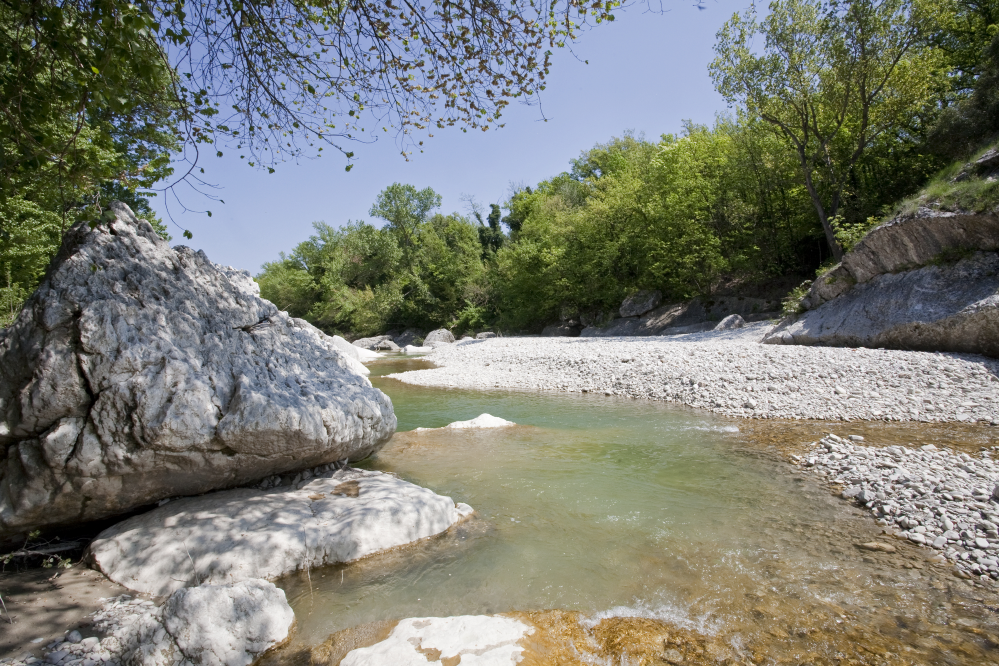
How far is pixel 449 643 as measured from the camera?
3381 mm

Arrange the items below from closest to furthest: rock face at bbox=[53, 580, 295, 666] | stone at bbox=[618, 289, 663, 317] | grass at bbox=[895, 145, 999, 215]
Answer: rock face at bbox=[53, 580, 295, 666]
grass at bbox=[895, 145, 999, 215]
stone at bbox=[618, 289, 663, 317]

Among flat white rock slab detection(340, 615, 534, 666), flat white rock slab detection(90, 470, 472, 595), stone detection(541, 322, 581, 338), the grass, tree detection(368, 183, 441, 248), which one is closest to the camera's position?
flat white rock slab detection(340, 615, 534, 666)

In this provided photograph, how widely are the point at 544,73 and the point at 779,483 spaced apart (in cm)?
598

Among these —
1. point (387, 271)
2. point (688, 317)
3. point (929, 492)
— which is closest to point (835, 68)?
point (688, 317)

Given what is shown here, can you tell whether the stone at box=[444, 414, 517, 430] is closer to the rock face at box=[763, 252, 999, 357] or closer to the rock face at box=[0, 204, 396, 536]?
the rock face at box=[0, 204, 396, 536]

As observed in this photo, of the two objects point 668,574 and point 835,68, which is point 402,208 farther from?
point 668,574

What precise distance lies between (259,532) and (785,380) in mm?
11164

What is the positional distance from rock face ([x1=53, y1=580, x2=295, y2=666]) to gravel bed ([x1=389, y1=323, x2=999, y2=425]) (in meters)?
9.48

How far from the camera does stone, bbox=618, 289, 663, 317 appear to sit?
31.7 metres

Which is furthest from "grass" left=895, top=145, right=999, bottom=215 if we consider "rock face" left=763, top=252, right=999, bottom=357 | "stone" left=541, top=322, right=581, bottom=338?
"stone" left=541, top=322, right=581, bottom=338

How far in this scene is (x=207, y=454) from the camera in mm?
4852

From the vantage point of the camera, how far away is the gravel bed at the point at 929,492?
4465mm

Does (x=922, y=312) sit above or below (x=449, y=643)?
above

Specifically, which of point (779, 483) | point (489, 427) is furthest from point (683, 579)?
point (489, 427)
